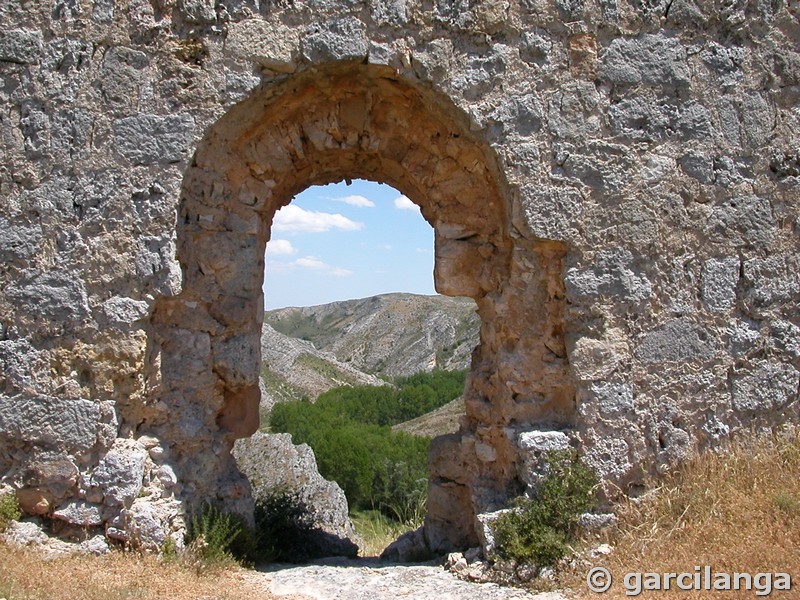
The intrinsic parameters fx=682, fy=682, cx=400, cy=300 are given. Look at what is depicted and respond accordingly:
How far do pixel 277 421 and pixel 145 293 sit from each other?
1646cm

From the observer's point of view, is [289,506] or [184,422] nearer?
[184,422]

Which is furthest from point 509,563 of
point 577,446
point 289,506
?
point 289,506

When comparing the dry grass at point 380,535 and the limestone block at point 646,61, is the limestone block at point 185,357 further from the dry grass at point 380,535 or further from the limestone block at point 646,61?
the limestone block at point 646,61

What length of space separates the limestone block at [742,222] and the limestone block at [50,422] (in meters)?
3.85

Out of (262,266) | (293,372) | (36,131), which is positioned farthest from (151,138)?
(293,372)

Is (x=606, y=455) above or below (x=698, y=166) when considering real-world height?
below

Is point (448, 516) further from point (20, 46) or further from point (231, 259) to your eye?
point (20, 46)

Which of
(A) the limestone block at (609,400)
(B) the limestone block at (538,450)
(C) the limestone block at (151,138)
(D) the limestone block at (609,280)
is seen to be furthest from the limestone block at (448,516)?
(C) the limestone block at (151,138)

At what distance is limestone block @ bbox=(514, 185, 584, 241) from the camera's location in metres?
4.04

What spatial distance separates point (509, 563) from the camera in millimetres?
3883

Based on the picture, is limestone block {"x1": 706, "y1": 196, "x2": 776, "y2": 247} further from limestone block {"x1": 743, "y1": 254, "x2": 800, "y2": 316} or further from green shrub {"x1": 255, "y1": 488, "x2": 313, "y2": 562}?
green shrub {"x1": 255, "y1": 488, "x2": 313, "y2": 562}

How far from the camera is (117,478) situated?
387 cm

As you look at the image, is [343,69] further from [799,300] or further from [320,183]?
[799,300]

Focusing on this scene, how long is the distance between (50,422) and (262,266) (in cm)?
162
